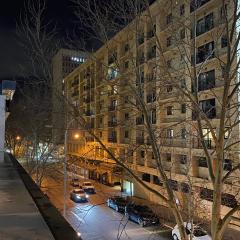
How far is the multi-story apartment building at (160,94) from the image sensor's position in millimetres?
7141

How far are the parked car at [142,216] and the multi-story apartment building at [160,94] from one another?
237cm

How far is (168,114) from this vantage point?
28.2m

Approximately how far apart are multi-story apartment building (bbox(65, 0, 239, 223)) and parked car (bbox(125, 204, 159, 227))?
93.3 inches

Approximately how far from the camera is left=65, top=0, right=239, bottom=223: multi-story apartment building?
7141 mm

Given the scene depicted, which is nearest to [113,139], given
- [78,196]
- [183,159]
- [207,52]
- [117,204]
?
[78,196]

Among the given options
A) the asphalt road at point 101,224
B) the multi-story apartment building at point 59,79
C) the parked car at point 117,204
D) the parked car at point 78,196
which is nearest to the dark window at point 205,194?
the asphalt road at point 101,224

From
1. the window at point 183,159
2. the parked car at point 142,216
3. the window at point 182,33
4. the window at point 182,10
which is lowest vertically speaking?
the parked car at point 142,216

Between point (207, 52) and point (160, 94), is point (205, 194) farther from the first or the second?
point (160, 94)

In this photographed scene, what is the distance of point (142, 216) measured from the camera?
23.0 meters

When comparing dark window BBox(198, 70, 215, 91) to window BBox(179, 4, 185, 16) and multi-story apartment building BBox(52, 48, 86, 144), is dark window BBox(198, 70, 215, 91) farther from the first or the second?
window BBox(179, 4, 185, 16)

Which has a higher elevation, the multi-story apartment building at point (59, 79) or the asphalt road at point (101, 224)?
the multi-story apartment building at point (59, 79)

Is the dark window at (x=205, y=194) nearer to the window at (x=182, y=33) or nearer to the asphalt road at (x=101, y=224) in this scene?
the asphalt road at (x=101, y=224)

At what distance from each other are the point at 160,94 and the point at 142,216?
17302 millimetres

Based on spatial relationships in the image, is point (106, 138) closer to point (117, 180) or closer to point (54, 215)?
point (117, 180)
